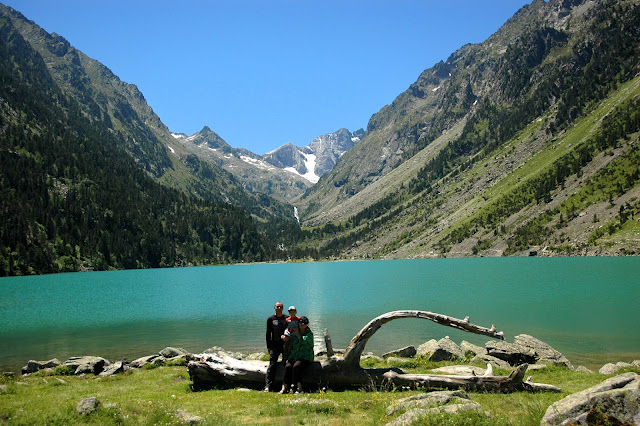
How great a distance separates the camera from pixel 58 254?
170000 mm

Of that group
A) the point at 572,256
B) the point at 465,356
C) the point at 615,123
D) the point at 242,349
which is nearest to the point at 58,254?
the point at 242,349

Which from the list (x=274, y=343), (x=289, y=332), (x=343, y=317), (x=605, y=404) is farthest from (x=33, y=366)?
(x=605, y=404)

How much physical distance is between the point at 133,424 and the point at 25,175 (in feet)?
744

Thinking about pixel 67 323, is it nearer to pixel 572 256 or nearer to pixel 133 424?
pixel 133 424

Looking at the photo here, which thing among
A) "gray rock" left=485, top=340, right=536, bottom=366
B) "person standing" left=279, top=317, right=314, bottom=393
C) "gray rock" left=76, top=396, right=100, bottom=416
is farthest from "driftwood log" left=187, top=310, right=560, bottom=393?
"gray rock" left=485, top=340, right=536, bottom=366

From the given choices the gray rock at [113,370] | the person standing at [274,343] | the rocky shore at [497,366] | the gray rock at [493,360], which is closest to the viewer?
the rocky shore at [497,366]

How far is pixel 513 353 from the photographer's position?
24.3 meters

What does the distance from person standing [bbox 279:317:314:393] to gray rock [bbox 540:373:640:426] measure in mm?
9629

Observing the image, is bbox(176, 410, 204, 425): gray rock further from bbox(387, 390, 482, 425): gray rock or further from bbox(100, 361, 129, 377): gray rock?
bbox(100, 361, 129, 377): gray rock

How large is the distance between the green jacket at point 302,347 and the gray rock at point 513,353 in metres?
14.1

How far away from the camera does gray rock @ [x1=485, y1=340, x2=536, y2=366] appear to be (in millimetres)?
23953

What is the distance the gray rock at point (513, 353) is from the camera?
23953mm

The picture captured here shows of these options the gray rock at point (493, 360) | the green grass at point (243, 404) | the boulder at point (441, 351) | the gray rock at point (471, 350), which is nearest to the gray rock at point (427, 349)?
the boulder at point (441, 351)

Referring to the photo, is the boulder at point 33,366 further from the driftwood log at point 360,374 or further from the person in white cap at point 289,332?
the person in white cap at point 289,332
